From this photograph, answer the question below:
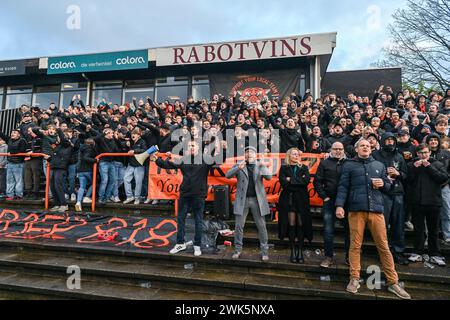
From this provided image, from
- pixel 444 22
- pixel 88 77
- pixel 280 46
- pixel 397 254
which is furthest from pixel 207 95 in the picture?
pixel 444 22

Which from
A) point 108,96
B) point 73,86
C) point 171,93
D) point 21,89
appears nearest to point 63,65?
point 73,86

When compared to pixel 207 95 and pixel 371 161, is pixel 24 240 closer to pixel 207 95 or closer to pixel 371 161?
pixel 371 161

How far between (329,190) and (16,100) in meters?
19.5

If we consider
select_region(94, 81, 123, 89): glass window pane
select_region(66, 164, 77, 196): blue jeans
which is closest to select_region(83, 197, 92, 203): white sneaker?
select_region(66, 164, 77, 196): blue jeans

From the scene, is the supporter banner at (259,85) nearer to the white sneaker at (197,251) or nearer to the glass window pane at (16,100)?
the white sneaker at (197,251)

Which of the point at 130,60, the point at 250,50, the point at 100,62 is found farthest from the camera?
the point at 100,62

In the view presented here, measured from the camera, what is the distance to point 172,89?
15.1m

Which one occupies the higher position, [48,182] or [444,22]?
[444,22]

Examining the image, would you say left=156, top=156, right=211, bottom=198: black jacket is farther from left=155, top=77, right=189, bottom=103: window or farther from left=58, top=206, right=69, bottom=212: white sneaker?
left=155, top=77, right=189, bottom=103: window

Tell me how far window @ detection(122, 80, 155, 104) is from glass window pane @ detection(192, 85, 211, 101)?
2.40m

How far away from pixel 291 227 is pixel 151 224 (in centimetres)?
301

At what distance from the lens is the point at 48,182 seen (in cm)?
746

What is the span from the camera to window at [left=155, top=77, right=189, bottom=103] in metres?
14.9

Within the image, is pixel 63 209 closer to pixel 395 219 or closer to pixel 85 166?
pixel 85 166
